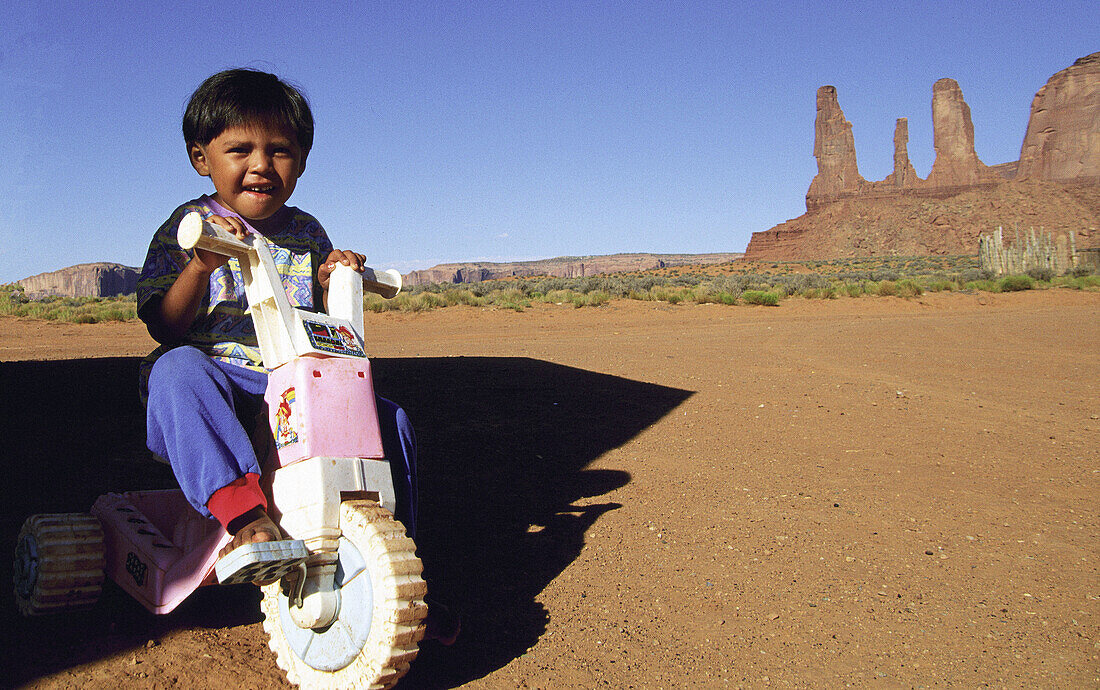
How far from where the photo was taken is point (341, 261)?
7.95 feet

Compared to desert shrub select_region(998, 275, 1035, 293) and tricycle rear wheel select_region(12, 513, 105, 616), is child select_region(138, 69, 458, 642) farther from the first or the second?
desert shrub select_region(998, 275, 1035, 293)

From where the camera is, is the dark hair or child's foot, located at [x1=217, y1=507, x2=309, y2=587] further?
the dark hair

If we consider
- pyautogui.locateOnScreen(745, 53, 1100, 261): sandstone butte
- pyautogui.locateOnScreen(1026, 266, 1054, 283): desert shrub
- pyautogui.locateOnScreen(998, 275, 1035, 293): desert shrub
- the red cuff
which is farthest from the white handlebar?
pyautogui.locateOnScreen(745, 53, 1100, 261): sandstone butte

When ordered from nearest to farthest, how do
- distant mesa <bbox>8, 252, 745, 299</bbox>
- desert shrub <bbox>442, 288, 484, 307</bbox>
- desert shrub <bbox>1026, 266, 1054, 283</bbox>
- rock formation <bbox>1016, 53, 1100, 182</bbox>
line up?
desert shrub <bbox>442, 288, 484, 307</bbox>, desert shrub <bbox>1026, 266, 1054, 283</bbox>, distant mesa <bbox>8, 252, 745, 299</bbox>, rock formation <bbox>1016, 53, 1100, 182</bbox>

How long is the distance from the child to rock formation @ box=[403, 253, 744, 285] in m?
113

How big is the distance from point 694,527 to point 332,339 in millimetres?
1969

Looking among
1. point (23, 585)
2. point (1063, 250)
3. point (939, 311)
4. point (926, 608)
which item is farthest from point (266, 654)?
point (1063, 250)

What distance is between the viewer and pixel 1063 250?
30281mm

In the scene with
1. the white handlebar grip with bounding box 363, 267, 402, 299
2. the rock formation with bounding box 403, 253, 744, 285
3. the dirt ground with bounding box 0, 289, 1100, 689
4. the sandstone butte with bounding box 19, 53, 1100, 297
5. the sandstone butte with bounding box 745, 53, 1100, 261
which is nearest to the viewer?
the dirt ground with bounding box 0, 289, 1100, 689

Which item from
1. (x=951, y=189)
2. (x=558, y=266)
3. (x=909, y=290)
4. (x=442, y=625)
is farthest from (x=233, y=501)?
(x=558, y=266)

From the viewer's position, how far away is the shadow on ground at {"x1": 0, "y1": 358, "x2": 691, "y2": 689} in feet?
7.40

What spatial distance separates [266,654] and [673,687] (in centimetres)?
122

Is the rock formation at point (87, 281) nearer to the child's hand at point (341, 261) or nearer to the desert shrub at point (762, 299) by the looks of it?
the desert shrub at point (762, 299)

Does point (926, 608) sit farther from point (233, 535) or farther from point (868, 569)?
point (233, 535)
